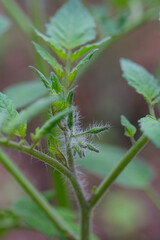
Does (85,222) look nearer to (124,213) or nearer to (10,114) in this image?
(10,114)

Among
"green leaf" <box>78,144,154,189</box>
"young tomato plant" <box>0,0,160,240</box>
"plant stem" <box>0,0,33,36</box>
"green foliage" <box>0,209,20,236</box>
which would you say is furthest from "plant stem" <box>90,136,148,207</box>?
"plant stem" <box>0,0,33,36</box>

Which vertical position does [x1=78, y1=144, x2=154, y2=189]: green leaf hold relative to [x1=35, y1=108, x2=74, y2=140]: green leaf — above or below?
below

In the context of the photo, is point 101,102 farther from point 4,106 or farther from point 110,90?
point 4,106

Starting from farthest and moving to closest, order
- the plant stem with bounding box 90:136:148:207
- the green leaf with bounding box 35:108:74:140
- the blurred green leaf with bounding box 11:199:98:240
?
the blurred green leaf with bounding box 11:199:98:240 → the plant stem with bounding box 90:136:148:207 → the green leaf with bounding box 35:108:74:140

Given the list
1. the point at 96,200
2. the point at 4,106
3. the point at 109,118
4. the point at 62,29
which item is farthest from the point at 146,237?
the point at 4,106

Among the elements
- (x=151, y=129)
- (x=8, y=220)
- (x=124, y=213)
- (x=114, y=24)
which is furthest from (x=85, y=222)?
(x=124, y=213)

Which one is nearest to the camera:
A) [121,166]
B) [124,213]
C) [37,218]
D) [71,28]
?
[121,166]

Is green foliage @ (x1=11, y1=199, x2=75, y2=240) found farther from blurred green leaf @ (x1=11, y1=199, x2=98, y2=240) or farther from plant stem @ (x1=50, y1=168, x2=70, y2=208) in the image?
plant stem @ (x1=50, y1=168, x2=70, y2=208)
